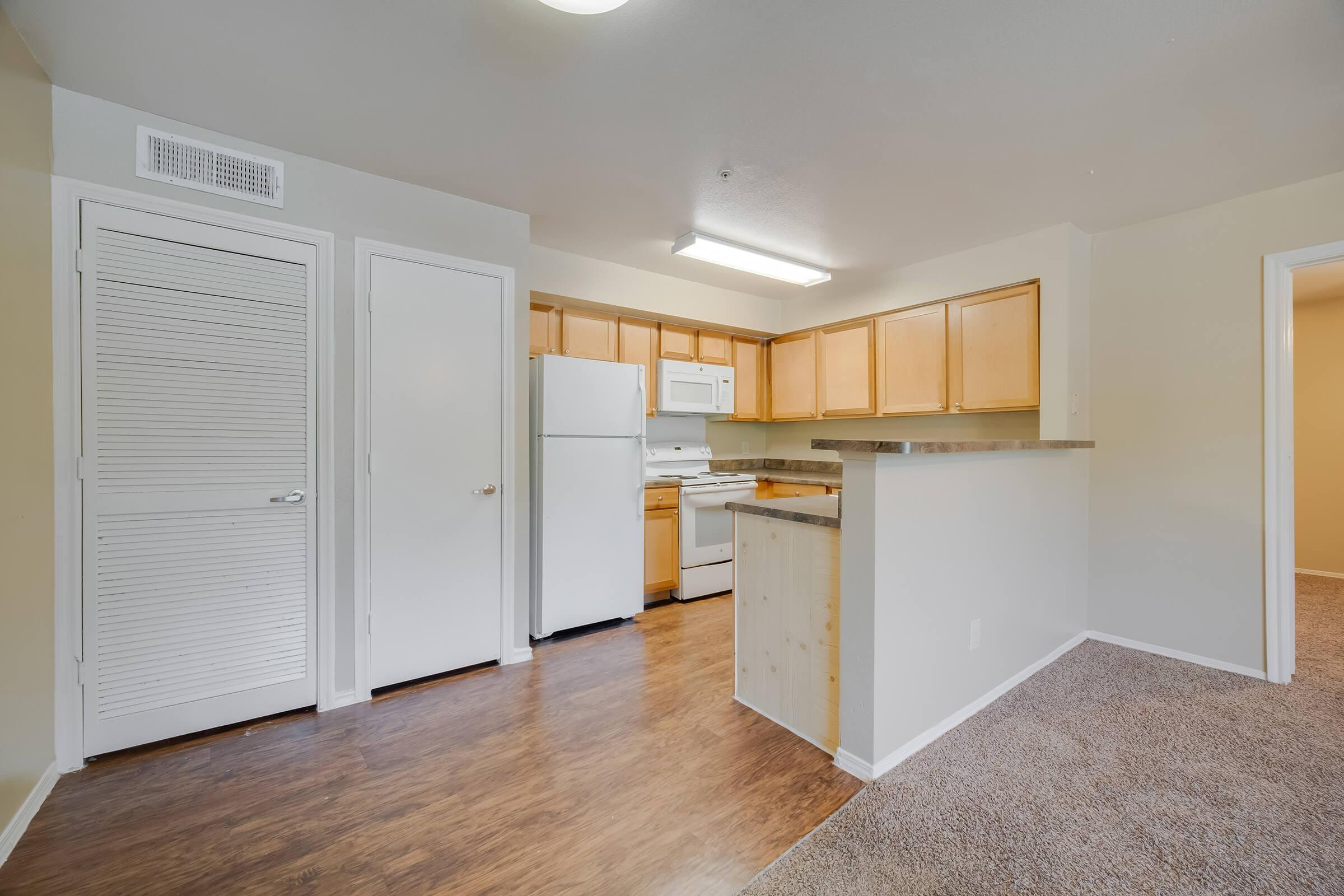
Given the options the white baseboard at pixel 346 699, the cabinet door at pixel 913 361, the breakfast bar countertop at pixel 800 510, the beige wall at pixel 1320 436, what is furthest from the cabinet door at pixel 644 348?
the beige wall at pixel 1320 436

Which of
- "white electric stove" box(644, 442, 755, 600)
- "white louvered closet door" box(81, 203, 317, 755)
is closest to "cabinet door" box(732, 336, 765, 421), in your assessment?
"white electric stove" box(644, 442, 755, 600)

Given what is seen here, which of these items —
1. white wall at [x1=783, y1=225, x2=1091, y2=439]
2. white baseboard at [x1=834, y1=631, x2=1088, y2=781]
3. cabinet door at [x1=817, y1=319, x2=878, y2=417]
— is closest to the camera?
white baseboard at [x1=834, y1=631, x2=1088, y2=781]

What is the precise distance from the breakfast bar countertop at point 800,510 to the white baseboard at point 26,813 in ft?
7.98

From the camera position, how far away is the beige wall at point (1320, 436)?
453 cm

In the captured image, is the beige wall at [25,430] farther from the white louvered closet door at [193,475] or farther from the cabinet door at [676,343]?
the cabinet door at [676,343]

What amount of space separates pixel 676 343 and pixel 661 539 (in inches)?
64.2

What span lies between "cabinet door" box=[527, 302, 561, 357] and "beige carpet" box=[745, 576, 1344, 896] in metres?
3.10

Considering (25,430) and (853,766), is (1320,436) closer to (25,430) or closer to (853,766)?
(853,766)

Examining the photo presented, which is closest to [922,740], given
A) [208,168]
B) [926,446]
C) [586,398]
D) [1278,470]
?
[926,446]

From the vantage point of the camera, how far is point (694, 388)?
175 inches

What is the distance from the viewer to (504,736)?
214 cm

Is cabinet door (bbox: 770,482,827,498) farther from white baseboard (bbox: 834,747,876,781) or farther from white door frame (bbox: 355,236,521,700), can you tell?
white baseboard (bbox: 834,747,876,781)

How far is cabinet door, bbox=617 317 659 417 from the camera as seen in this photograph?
4.12 meters

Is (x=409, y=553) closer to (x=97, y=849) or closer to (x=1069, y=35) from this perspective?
(x=97, y=849)
